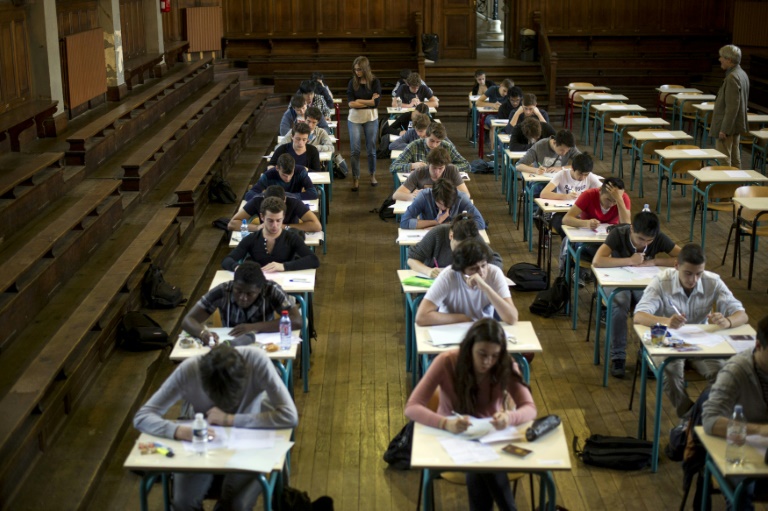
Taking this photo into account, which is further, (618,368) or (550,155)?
(550,155)

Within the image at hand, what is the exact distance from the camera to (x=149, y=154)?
1183 centimetres

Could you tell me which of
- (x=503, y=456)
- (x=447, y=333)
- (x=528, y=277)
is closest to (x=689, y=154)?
(x=528, y=277)

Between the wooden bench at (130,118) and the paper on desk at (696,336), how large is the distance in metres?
7.18

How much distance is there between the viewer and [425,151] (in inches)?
433

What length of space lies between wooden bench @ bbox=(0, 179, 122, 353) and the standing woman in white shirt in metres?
4.40

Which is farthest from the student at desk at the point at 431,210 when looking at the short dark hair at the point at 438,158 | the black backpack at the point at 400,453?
the black backpack at the point at 400,453

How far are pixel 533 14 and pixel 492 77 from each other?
1.92 m

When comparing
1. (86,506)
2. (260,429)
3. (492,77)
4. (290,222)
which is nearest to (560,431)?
(260,429)

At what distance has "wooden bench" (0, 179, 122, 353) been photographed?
7.16 m

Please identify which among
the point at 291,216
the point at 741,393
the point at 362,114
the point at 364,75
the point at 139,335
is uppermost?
the point at 364,75

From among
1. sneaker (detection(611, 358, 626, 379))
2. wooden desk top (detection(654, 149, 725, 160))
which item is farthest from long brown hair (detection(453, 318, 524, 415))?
wooden desk top (detection(654, 149, 725, 160))

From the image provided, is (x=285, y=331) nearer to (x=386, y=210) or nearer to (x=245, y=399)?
(x=245, y=399)

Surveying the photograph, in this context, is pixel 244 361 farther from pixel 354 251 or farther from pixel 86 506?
pixel 354 251

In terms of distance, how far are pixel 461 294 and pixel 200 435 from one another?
2.16 meters
